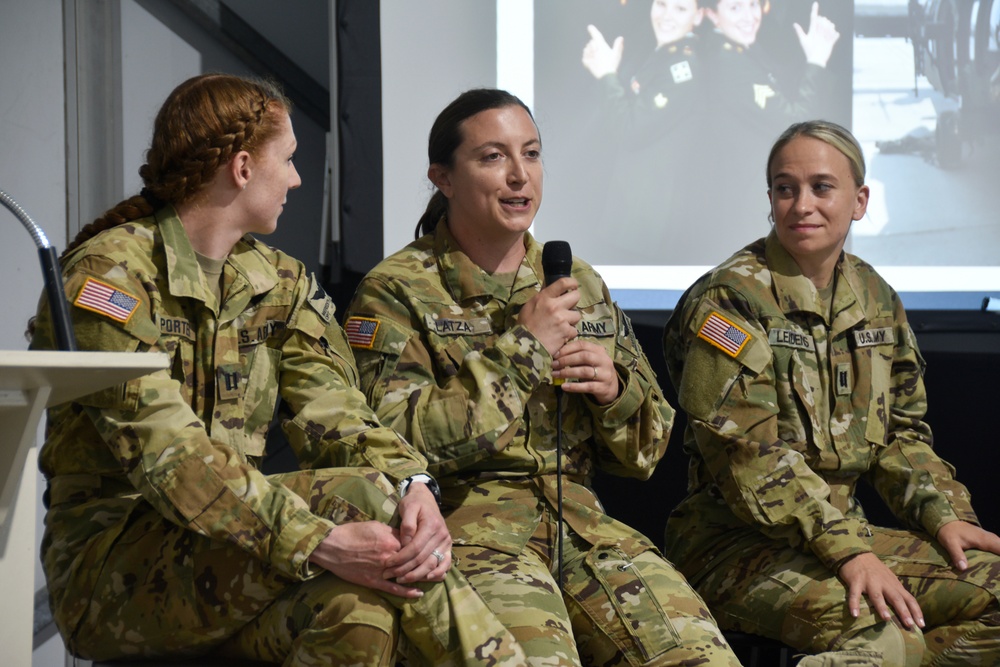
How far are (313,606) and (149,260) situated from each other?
0.66 m

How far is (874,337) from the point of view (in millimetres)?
2545

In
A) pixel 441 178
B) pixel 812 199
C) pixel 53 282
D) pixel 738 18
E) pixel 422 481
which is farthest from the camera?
pixel 738 18

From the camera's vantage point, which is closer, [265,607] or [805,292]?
[265,607]

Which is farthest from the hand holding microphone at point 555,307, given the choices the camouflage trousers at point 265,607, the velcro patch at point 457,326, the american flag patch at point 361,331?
the camouflage trousers at point 265,607

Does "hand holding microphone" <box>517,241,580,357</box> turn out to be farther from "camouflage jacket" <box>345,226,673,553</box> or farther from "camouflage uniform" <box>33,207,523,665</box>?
"camouflage uniform" <box>33,207,523,665</box>

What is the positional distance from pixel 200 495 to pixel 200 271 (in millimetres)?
433

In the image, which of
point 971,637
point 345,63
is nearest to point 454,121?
point 345,63

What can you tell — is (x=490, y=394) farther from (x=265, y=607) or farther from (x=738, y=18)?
(x=738, y=18)

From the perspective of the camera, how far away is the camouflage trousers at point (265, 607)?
163cm

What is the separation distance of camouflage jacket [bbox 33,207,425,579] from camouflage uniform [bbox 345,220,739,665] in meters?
0.12

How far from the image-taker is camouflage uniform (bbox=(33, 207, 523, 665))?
5.46 ft

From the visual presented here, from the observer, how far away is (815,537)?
7.39 ft

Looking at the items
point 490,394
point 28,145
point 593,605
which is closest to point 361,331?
point 490,394

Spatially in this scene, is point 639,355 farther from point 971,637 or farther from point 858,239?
point 858,239
